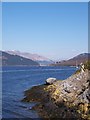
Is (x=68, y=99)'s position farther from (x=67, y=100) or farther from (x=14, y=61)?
(x=14, y=61)

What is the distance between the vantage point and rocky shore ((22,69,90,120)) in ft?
51.9

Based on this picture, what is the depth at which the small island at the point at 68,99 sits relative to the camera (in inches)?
624

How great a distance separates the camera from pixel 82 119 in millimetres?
14844

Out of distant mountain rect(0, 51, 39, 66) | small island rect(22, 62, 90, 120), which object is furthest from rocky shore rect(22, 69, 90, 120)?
distant mountain rect(0, 51, 39, 66)

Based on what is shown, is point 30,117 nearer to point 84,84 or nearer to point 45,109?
point 45,109

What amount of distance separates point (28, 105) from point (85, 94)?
4.63 meters

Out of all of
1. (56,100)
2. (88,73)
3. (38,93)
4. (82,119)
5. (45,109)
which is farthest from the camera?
(38,93)

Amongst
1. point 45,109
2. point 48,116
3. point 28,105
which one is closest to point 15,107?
point 28,105

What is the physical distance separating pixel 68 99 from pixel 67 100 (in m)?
0.13

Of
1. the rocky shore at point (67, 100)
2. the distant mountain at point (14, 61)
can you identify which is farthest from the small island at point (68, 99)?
the distant mountain at point (14, 61)

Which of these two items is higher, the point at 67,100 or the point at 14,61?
the point at 14,61

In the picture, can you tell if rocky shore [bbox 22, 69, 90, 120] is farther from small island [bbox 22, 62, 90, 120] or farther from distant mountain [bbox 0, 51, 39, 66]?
distant mountain [bbox 0, 51, 39, 66]

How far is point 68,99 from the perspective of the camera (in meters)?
17.9

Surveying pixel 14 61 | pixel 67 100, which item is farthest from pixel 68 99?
pixel 14 61
